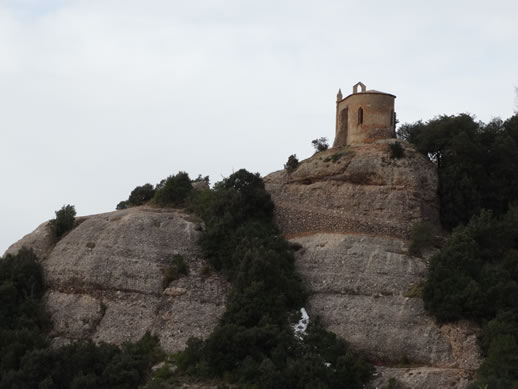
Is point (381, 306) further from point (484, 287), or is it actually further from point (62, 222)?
point (62, 222)

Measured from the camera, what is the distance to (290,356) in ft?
131

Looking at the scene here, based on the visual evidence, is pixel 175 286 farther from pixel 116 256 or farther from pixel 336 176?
pixel 336 176

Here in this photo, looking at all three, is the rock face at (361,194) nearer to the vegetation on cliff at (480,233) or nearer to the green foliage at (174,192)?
the vegetation on cliff at (480,233)

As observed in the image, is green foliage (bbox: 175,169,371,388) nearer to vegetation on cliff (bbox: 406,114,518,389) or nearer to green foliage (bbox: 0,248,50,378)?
vegetation on cliff (bbox: 406,114,518,389)

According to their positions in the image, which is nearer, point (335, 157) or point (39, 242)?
point (39, 242)

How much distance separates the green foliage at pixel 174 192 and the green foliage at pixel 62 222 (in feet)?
15.3

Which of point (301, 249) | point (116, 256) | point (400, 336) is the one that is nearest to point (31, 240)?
point (116, 256)

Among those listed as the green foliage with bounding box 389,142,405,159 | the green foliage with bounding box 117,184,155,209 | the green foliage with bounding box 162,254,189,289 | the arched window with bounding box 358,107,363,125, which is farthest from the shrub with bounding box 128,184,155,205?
the green foliage with bounding box 389,142,405,159

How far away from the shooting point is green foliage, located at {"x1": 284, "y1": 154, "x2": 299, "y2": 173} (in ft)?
168

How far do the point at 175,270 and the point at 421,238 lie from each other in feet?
35.4

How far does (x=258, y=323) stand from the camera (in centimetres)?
4131

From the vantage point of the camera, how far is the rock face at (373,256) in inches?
1563

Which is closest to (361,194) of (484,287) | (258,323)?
(484,287)

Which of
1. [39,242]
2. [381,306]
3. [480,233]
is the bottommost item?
[381,306]
